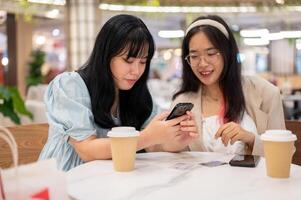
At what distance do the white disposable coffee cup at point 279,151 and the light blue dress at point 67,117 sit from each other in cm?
72

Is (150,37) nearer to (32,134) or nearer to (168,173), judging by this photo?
(168,173)

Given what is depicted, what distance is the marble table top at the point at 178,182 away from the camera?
1.11 m

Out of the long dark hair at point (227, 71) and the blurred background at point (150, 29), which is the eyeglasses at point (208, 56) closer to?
the long dark hair at point (227, 71)

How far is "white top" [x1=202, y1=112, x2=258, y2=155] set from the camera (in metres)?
1.97

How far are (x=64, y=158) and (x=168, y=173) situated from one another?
0.61 metres

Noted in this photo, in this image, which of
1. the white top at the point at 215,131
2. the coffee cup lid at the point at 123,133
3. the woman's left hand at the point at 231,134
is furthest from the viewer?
the white top at the point at 215,131

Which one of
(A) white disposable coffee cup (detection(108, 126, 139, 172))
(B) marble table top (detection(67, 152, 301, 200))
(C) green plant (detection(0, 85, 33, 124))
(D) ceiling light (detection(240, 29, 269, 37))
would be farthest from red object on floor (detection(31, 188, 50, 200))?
(D) ceiling light (detection(240, 29, 269, 37))

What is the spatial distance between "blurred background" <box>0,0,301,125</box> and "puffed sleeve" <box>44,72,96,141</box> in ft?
2.17

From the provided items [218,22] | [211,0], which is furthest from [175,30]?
[218,22]

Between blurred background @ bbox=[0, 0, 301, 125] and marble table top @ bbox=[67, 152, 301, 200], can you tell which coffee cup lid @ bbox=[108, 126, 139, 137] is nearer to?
marble table top @ bbox=[67, 152, 301, 200]

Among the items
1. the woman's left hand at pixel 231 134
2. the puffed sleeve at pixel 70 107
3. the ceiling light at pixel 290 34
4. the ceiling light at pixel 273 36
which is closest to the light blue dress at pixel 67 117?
the puffed sleeve at pixel 70 107

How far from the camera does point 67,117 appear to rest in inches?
64.8

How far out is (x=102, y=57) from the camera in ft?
5.83

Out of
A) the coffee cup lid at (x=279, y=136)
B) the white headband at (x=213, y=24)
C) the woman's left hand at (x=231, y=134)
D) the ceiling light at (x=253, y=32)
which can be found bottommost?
the woman's left hand at (x=231, y=134)
